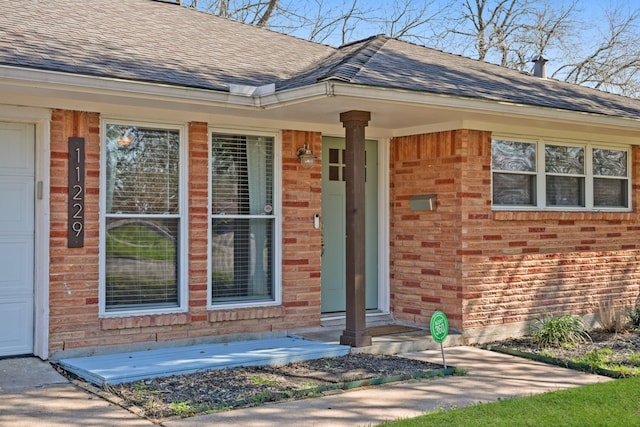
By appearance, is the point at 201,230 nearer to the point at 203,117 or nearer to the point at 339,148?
the point at 203,117

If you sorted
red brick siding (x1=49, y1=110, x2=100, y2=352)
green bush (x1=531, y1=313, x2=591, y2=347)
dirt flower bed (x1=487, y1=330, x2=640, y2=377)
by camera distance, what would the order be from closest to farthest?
red brick siding (x1=49, y1=110, x2=100, y2=352) → dirt flower bed (x1=487, y1=330, x2=640, y2=377) → green bush (x1=531, y1=313, x2=591, y2=347)

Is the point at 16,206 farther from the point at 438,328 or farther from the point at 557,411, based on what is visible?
the point at 557,411

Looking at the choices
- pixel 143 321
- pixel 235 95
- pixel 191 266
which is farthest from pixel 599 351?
pixel 143 321

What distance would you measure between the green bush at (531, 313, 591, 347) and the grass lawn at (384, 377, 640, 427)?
221 centimetres

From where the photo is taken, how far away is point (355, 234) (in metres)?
8.17

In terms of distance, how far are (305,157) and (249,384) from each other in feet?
10.5

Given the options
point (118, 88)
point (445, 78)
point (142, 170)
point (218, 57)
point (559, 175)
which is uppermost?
point (218, 57)

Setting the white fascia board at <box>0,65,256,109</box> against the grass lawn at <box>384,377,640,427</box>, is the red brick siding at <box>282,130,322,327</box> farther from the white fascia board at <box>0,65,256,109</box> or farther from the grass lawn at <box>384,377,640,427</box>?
the grass lawn at <box>384,377,640,427</box>

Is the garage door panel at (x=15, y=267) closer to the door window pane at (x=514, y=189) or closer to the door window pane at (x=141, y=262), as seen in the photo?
the door window pane at (x=141, y=262)

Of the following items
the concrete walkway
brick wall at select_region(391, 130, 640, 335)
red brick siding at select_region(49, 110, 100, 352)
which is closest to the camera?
the concrete walkway

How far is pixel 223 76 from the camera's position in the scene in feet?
27.3

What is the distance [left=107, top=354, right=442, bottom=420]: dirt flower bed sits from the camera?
612 centimetres

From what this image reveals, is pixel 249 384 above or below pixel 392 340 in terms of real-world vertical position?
below

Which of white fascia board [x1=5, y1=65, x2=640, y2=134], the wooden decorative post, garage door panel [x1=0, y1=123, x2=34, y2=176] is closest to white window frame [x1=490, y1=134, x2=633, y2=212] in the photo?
white fascia board [x1=5, y1=65, x2=640, y2=134]
